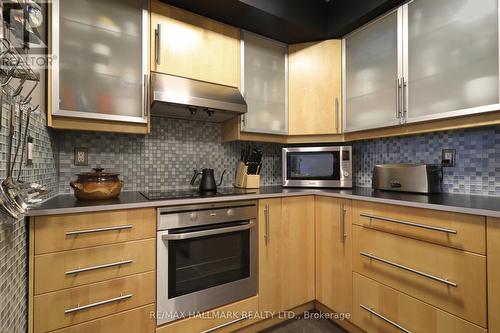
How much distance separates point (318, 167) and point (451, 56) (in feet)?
3.48

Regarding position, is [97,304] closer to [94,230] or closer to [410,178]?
[94,230]

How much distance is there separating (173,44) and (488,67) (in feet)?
5.73

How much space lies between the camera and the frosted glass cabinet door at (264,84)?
1.88 m

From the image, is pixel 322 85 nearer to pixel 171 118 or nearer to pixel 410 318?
pixel 171 118

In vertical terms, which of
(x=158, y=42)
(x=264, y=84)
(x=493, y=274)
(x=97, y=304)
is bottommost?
(x=97, y=304)

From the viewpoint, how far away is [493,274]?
959 millimetres

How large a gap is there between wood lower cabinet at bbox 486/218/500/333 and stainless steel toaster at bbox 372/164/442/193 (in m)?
0.57

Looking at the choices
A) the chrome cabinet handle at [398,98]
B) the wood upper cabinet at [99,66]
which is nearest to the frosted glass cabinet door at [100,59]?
the wood upper cabinet at [99,66]

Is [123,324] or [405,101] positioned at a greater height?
[405,101]

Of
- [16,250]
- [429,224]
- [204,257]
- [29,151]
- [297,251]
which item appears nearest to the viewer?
[16,250]

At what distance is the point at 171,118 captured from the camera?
188cm

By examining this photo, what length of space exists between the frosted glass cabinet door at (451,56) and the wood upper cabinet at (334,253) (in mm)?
744

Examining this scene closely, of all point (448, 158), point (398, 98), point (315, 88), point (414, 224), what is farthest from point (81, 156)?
point (448, 158)

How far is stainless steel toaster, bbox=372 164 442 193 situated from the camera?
1511mm
